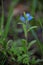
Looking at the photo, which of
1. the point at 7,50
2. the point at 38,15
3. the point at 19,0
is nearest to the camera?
the point at 7,50

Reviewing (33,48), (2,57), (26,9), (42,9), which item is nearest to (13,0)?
(26,9)

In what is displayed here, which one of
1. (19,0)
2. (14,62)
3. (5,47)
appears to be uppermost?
(19,0)

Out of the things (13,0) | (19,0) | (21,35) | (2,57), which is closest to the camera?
(2,57)

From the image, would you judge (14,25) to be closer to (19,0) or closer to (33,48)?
(33,48)

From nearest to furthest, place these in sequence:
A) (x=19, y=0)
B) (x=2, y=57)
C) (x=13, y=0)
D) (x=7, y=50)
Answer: (x=2, y=57) < (x=7, y=50) < (x=13, y=0) < (x=19, y=0)

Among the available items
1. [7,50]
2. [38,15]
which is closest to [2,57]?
[7,50]

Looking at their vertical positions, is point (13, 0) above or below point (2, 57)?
above

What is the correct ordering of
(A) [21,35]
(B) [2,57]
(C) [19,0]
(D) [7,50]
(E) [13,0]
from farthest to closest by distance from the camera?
(C) [19,0] < (E) [13,0] < (A) [21,35] < (D) [7,50] < (B) [2,57]

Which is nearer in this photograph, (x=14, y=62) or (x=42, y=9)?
(x=14, y=62)

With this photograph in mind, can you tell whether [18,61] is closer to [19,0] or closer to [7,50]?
[7,50]
